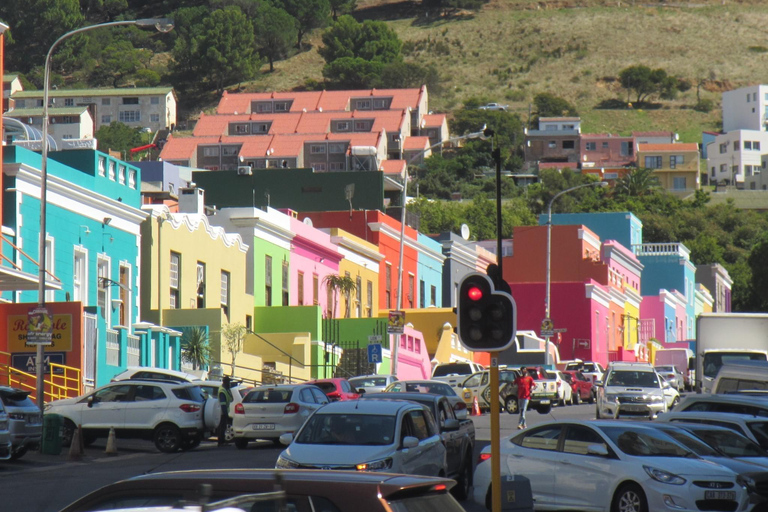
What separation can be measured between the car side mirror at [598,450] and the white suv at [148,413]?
1168 cm

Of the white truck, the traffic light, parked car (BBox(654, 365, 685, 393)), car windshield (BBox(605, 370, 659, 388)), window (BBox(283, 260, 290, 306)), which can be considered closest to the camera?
the traffic light

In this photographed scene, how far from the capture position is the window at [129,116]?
537 ft

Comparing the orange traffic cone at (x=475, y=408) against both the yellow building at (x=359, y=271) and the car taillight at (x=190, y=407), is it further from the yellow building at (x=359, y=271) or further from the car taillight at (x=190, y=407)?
the car taillight at (x=190, y=407)

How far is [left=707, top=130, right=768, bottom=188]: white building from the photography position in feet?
584

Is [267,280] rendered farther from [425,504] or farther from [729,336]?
[425,504]

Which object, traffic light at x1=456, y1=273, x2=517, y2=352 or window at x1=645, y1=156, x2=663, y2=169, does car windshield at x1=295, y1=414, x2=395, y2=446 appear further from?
window at x1=645, y1=156, x2=663, y2=169

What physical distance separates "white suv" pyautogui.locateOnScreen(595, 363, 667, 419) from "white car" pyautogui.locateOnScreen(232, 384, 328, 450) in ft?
36.7

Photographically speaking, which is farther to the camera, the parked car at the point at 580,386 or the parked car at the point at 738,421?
the parked car at the point at 580,386

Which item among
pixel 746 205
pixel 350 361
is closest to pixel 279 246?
pixel 350 361

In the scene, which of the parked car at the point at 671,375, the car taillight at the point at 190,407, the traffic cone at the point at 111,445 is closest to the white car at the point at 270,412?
the car taillight at the point at 190,407

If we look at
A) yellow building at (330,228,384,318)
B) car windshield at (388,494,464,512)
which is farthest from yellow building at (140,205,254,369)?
car windshield at (388,494,464,512)

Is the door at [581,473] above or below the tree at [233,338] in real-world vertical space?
below

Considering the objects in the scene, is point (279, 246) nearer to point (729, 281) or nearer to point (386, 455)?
point (386, 455)

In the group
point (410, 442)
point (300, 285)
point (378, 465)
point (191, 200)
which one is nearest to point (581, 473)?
point (410, 442)
